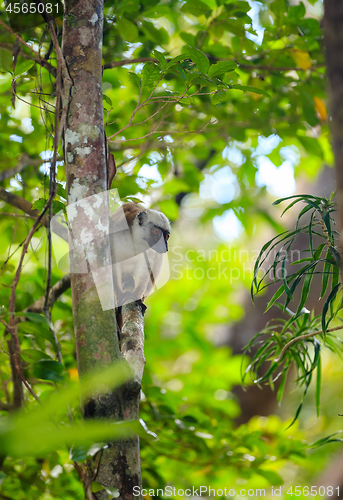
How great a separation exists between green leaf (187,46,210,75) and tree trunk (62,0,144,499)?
385 millimetres

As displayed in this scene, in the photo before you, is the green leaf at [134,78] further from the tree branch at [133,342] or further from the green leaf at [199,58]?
the tree branch at [133,342]

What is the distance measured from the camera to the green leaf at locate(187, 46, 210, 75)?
5.22 ft

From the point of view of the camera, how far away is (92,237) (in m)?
1.40

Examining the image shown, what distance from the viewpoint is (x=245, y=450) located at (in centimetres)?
254

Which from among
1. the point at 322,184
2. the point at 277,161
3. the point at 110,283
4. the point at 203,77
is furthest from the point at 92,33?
the point at 322,184

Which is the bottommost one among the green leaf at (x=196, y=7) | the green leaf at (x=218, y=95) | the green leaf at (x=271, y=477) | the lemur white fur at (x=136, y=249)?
the green leaf at (x=271, y=477)

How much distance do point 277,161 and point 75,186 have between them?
→ 8.53ft

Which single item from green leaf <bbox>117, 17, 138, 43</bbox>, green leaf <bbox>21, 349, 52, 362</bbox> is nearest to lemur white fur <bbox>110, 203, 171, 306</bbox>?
green leaf <bbox>21, 349, 52, 362</bbox>

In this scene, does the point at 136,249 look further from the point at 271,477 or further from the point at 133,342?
the point at 271,477

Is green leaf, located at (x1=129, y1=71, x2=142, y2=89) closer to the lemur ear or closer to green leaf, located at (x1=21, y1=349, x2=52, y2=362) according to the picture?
the lemur ear

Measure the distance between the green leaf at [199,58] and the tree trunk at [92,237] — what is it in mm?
385

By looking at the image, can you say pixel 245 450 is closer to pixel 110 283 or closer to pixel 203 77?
pixel 110 283

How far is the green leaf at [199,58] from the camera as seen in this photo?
159 cm

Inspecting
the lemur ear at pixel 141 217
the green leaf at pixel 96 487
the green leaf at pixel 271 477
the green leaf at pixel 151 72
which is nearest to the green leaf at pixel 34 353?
the green leaf at pixel 96 487
